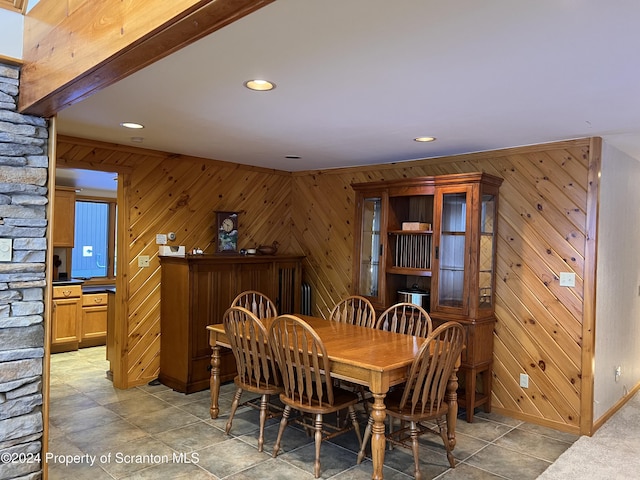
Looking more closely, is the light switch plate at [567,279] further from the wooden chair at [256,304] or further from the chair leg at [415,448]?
the wooden chair at [256,304]

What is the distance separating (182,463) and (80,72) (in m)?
2.48

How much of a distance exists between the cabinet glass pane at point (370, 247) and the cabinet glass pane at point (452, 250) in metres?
0.76

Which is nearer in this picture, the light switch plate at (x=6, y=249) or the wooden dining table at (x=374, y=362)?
the light switch plate at (x=6, y=249)

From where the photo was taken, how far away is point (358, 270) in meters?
4.87

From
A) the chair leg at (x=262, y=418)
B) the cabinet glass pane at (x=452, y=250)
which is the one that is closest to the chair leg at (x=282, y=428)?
the chair leg at (x=262, y=418)

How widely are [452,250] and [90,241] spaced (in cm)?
544

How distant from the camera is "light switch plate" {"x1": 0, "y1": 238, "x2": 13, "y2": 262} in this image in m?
2.31

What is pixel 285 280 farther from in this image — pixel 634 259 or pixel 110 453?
pixel 634 259

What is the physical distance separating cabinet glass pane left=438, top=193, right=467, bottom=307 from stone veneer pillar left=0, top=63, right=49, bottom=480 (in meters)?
3.07

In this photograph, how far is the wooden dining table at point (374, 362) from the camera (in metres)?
2.72

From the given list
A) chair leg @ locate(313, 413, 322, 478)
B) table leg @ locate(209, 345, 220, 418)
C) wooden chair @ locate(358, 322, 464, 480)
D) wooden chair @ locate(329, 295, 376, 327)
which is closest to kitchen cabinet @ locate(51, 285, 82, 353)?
table leg @ locate(209, 345, 220, 418)

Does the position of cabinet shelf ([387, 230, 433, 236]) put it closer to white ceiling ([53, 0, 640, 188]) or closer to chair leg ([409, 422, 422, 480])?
white ceiling ([53, 0, 640, 188])

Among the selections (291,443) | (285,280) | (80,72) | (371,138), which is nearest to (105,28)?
(80,72)

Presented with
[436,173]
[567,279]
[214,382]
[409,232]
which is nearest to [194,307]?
[214,382]
